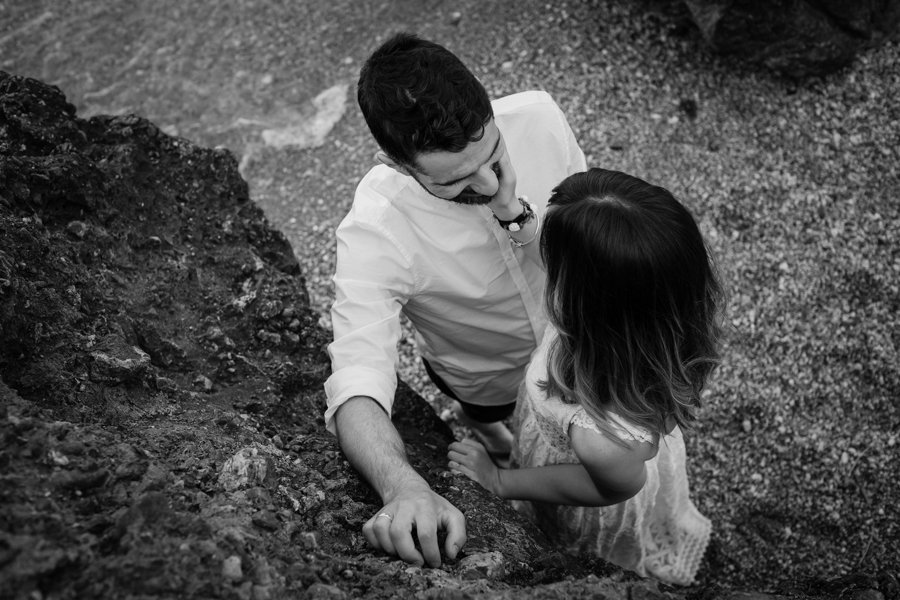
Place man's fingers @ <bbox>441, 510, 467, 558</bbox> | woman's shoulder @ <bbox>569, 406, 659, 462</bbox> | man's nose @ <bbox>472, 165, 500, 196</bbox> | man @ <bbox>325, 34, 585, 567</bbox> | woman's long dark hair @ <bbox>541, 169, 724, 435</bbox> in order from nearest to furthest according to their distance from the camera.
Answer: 1. woman's long dark hair @ <bbox>541, 169, 724, 435</bbox>
2. man's fingers @ <bbox>441, 510, 467, 558</bbox>
3. woman's shoulder @ <bbox>569, 406, 659, 462</bbox>
4. man @ <bbox>325, 34, 585, 567</bbox>
5. man's nose @ <bbox>472, 165, 500, 196</bbox>

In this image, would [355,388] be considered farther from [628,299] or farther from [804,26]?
[804,26]

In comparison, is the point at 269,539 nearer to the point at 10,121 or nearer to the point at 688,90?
the point at 10,121

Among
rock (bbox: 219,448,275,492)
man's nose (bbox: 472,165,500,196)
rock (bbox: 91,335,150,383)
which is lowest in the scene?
rock (bbox: 219,448,275,492)

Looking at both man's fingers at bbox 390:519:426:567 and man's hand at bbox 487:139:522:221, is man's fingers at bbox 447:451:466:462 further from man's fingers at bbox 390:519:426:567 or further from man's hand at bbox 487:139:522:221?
man's hand at bbox 487:139:522:221

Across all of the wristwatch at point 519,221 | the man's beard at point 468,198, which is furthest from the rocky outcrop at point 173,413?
the wristwatch at point 519,221

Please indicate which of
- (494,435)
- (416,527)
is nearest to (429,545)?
(416,527)

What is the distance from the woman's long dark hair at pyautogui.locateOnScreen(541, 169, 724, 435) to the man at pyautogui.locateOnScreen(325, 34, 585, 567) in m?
0.50

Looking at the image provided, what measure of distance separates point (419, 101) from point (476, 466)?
1497 mm

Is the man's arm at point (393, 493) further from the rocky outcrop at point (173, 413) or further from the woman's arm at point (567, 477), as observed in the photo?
the woman's arm at point (567, 477)

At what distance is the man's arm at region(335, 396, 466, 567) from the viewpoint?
Result: 2.12 meters

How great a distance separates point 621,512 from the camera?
3.05m

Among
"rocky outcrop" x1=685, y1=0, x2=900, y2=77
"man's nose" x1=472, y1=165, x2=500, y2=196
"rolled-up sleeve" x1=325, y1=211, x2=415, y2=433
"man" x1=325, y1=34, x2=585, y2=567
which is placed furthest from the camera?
"rocky outcrop" x1=685, y1=0, x2=900, y2=77

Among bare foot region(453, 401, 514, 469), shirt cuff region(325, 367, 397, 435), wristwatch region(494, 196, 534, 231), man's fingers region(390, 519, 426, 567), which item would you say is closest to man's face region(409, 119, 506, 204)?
wristwatch region(494, 196, 534, 231)

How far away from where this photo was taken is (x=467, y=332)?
328 cm
